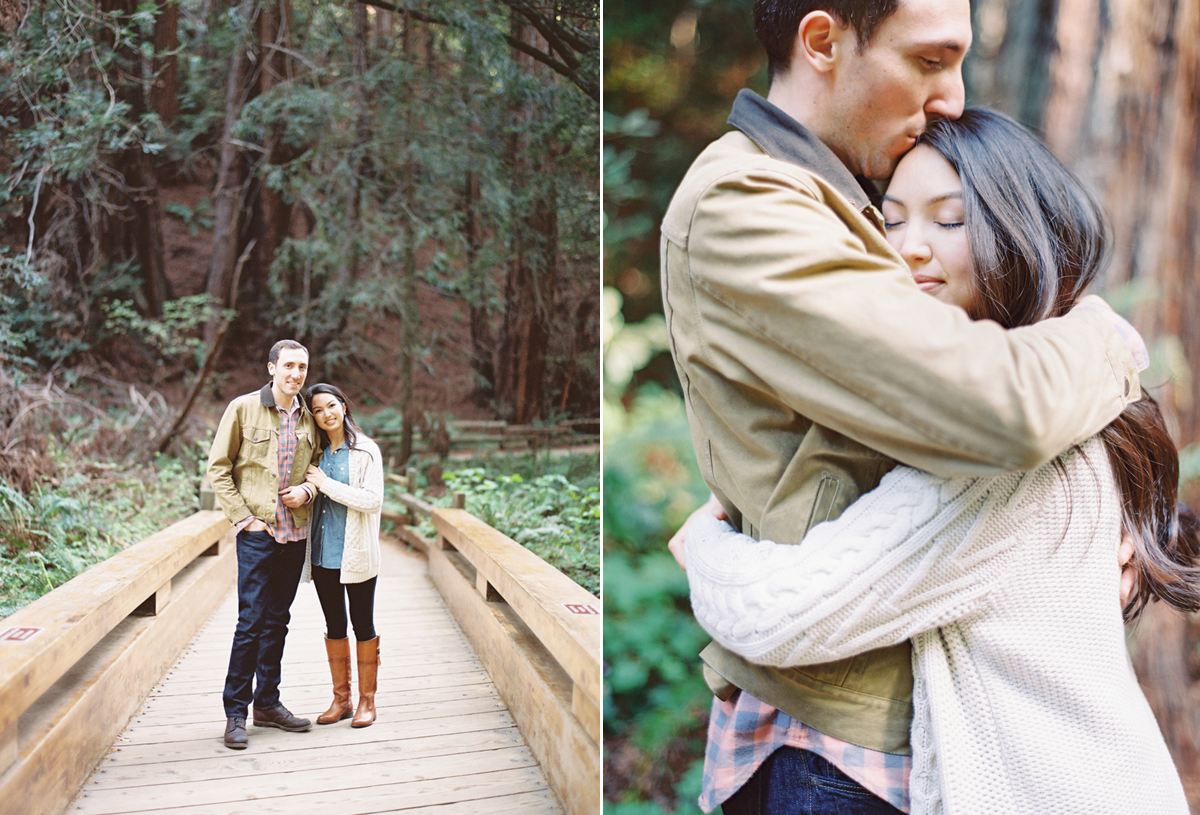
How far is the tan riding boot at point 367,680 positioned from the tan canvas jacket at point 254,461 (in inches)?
11.5

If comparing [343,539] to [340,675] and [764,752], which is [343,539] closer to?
[340,675]

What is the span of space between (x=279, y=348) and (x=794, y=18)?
1022 mm

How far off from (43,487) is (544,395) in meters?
1.10

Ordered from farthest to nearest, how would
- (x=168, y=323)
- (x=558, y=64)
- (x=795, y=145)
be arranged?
(x=558, y=64) < (x=168, y=323) < (x=795, y=145)

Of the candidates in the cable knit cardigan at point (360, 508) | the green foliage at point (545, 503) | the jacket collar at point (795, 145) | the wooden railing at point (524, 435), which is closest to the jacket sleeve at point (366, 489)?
the cable knit cardigan at point (360, 508)

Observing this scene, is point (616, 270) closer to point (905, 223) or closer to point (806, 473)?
point (905, 223)

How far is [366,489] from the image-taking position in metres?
1.47

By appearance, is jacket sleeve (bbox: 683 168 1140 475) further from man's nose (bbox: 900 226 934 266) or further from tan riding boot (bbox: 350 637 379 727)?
tan riding boot (bbox: 350 637 379 727)

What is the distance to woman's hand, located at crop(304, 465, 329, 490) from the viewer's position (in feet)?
4.56

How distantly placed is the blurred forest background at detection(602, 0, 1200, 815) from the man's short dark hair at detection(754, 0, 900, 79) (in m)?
1.01

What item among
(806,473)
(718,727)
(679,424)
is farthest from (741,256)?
(679,424)

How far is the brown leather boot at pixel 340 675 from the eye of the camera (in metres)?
1.43

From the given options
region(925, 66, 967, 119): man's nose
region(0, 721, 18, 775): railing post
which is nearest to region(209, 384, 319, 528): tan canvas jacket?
region(0, 721, 18, 775): railing post

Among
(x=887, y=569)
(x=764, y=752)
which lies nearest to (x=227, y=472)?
(x=764, y=752)
